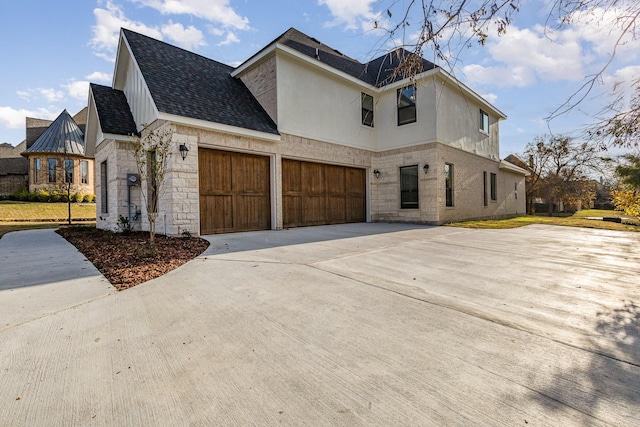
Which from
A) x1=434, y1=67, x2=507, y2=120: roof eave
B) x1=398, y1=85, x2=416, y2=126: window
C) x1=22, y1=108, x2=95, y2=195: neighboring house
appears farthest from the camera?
x1=22, y1=108, x2=95, y2=195: neighboring house

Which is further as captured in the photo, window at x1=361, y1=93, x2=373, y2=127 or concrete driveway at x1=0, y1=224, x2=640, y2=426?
window at x1=361, y1=93, x2=373, y2=127

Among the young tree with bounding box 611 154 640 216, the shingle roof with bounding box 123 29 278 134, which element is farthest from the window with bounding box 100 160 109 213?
the young tree with bounding box 611 154 640 216

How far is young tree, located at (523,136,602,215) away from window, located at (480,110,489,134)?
33.1 feet

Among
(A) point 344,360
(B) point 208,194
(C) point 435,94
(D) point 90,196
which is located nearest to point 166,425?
(A) point 344,360

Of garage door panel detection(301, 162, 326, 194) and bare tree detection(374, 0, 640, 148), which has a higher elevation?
bare tree detection(374, 0, 640, 148)

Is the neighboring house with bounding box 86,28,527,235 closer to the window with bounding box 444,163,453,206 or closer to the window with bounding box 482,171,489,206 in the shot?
the window with bounding box 444,163,453,206

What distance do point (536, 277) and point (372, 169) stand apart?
9.74 metres

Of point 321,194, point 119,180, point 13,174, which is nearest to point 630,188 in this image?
point 321,194

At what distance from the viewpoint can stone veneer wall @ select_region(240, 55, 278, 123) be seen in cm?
994

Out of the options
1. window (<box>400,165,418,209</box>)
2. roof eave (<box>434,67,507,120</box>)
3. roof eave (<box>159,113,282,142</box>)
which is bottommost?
window (<box>400,165,418,209</box>)

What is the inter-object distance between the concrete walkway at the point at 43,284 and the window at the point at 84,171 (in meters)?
26.1

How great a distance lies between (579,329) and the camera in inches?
96.4

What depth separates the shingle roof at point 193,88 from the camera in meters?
8.16

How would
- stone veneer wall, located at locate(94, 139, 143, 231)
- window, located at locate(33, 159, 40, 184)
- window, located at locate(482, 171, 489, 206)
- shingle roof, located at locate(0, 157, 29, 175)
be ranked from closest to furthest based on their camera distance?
stone veneer wall, located at locate(94, 139, 143, 231)
window, located at locate(482, 171, 489, 206)
window, located at locate(33, 159, 40, 184)
shingle roof, located at locate(0, 157, 29, 175)
